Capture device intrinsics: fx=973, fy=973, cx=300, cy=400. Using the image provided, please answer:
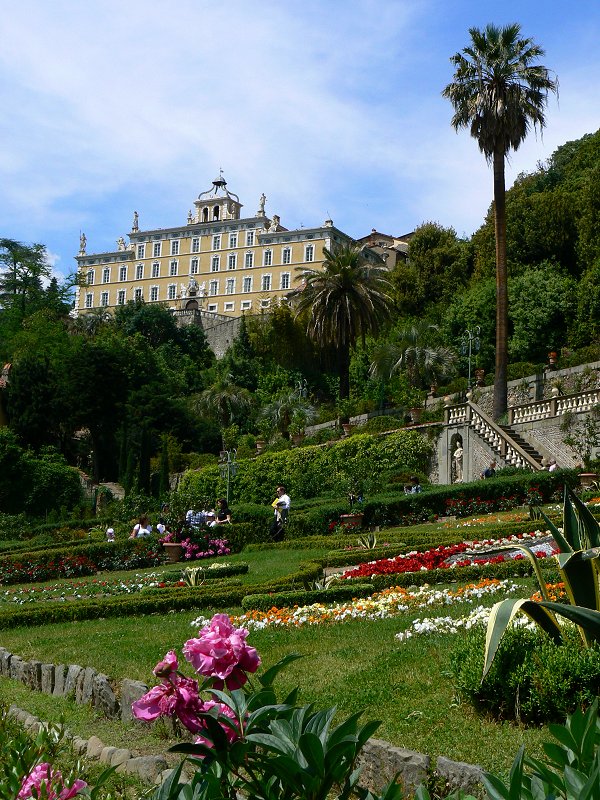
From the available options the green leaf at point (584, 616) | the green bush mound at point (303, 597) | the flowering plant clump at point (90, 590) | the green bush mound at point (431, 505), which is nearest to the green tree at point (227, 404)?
the green bush mound at point (431, 505)

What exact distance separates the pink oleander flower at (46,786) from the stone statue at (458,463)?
27.9m

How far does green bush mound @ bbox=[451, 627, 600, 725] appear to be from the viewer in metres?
5.27

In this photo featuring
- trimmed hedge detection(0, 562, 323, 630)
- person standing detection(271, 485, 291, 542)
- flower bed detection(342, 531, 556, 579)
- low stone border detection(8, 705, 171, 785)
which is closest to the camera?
low stone border detection(8, 705, 171, 785)

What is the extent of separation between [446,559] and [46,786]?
10927 mm

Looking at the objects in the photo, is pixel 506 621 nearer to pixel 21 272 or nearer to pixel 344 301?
pixel 344 301

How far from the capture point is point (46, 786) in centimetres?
328

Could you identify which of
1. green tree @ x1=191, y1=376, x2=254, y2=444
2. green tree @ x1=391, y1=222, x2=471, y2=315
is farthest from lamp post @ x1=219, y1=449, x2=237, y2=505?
green tree @ x1=391, y1=222, x2=471, y2=315

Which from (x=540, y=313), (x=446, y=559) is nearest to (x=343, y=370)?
(x=540, y=313)

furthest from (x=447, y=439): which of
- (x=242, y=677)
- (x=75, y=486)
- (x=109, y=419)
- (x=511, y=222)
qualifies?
(x=242, y=677)

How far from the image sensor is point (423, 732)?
537 centimetres

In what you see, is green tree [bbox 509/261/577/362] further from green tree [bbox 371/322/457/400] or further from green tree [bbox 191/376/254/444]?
green tree [bbox 191/376/254/444]

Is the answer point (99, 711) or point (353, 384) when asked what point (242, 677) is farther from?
point (353, 384)

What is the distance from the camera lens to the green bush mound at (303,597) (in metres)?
11.1

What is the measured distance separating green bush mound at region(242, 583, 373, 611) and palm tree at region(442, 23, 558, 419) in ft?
62.8
